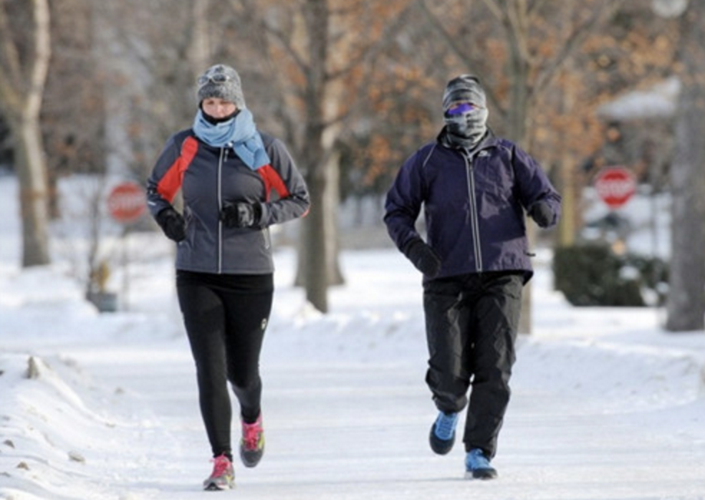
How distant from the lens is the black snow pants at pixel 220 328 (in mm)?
8344

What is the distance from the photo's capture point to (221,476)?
8.34 meters

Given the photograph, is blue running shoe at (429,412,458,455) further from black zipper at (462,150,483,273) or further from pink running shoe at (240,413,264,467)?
pink running shoe at (240,413,264,467)

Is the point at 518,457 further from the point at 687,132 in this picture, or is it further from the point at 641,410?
the point at 687,132

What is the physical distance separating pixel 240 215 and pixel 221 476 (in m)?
1.14

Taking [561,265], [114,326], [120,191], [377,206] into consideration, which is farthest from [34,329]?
[377,206]

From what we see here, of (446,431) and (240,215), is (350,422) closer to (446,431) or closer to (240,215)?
(446,431)

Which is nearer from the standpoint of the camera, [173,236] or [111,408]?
[173,236]

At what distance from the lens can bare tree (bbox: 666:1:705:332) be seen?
77.0ft

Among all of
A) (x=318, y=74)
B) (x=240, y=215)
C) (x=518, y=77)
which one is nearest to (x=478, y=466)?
(x=240, y=215)

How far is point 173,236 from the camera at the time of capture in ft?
26.9

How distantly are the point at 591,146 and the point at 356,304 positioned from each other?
31.5ft

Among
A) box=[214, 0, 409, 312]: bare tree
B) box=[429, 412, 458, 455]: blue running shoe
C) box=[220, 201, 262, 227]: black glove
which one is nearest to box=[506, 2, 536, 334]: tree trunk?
box=[214, 0, 409, 312]: bare tree

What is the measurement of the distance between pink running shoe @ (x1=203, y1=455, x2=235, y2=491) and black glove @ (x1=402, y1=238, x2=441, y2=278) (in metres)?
1.19

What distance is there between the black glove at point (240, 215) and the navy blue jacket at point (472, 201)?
0.63 meters
